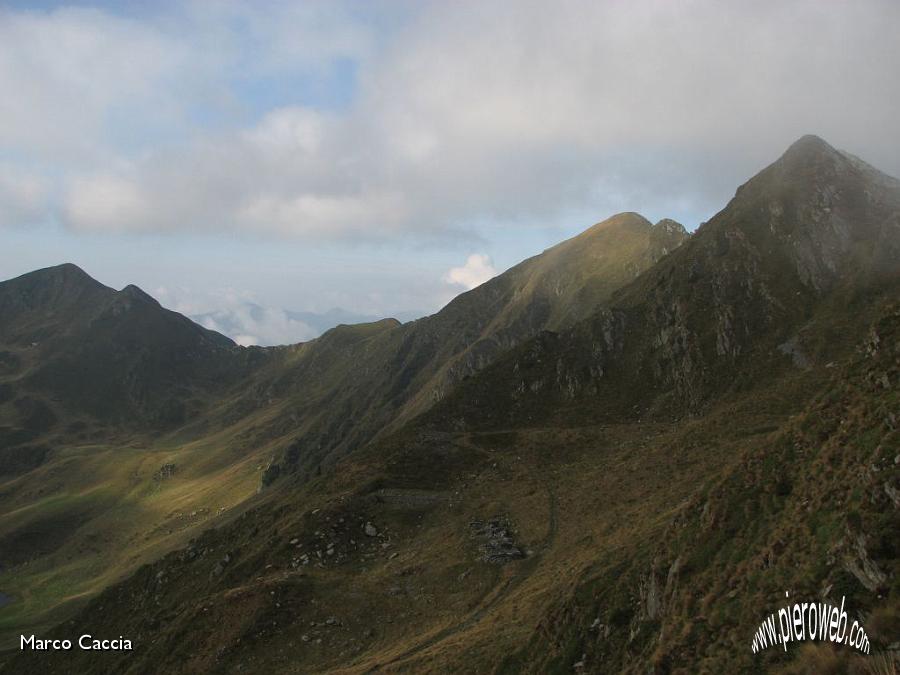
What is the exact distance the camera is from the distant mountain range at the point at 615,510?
65.2ft

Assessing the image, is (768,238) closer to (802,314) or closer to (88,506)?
(802,314)

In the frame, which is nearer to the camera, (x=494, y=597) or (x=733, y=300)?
(x=494, y=597)

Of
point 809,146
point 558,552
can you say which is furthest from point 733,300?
point 558,552

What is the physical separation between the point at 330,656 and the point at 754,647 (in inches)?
1432

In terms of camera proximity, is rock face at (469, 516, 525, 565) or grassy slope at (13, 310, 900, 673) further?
rock face at (469, 516, 525, 565)

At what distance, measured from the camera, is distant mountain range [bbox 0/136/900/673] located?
19859mm

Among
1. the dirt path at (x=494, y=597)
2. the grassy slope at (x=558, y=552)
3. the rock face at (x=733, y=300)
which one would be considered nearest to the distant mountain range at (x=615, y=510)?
the grassy slope at (x=558, y=552)

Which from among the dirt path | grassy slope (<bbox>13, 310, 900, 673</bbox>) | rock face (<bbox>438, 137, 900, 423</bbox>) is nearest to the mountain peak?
rock face (<bbox>438, 137, 900, 423</bbox>)

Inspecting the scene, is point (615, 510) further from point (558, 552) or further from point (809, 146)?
point (809, 146)

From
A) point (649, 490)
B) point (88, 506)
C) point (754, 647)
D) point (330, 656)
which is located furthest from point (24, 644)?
point (88, 506)

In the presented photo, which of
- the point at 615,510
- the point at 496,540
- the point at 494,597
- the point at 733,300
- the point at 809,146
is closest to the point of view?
the point at 494,597

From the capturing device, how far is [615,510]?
164ft

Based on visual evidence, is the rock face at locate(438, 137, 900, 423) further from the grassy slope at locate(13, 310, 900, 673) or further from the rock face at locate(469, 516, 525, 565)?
the rock face at locate(469, 516, 525, 565)

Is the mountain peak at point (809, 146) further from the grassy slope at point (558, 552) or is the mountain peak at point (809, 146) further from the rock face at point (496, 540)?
the rock face at point (496, 540)
